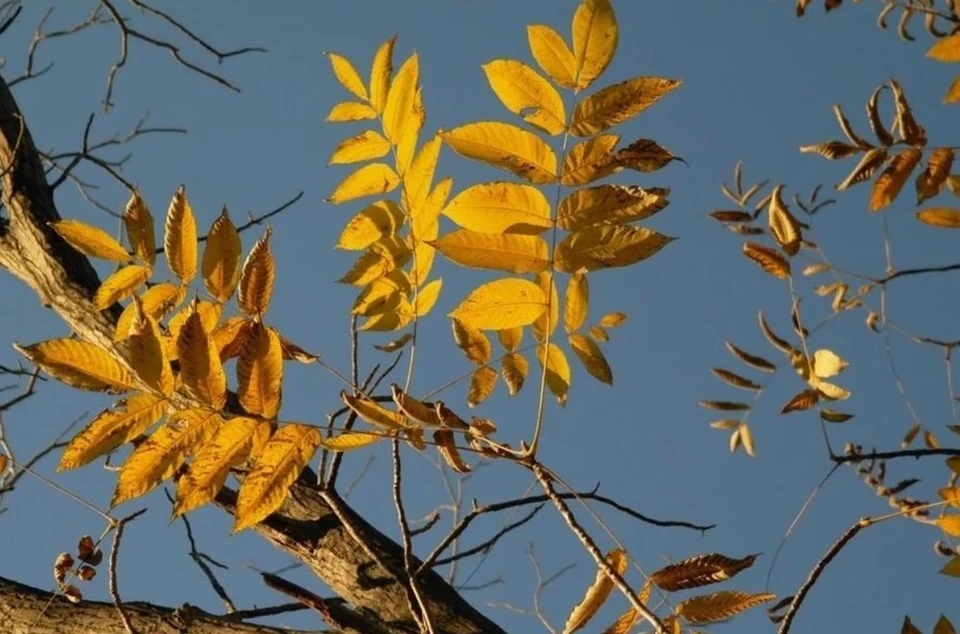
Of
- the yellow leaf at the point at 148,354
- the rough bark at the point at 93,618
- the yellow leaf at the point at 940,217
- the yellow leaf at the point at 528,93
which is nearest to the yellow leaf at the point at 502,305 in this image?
the yellow leaf at the point at 528,93

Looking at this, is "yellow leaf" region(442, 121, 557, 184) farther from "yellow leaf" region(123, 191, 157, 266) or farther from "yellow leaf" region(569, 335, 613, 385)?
"yellow leaf" region(123, 191, 157, 266)

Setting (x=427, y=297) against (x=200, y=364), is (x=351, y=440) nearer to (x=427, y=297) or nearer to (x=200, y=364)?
(x=200, y=364)

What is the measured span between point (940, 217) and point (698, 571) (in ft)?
2.58

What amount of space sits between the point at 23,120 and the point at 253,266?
1.27 meters

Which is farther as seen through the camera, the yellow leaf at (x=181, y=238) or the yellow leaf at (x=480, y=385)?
the yellow leaf at (x=480, y=385)

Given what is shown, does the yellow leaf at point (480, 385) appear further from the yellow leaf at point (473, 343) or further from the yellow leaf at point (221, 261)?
the yellow leaf at point (221, 261)

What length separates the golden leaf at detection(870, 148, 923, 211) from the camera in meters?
1.61

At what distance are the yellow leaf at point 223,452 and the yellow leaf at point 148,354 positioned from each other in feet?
0.29

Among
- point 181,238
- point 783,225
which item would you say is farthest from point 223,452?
point 783,225

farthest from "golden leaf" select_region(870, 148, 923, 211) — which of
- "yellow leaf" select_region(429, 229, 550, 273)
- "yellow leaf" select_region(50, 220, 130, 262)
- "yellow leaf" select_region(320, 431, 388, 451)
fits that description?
"yellow leaf" select_region(50, 220, 130, 262)

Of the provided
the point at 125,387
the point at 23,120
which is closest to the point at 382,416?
the point at 125,387

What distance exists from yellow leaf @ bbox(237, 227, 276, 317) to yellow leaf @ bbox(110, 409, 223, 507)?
0.13 metres

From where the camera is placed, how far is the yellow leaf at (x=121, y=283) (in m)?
1.42

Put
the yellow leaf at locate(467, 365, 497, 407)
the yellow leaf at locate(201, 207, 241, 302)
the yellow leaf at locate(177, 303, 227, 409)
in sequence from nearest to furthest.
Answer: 1. the yellow leaf at locate(177, 303, 227, 409)
2. the yellow leaf at locate(201, 207, 241, 302)
3. the yellow leaf at locate(467, 365, 497, 407)
